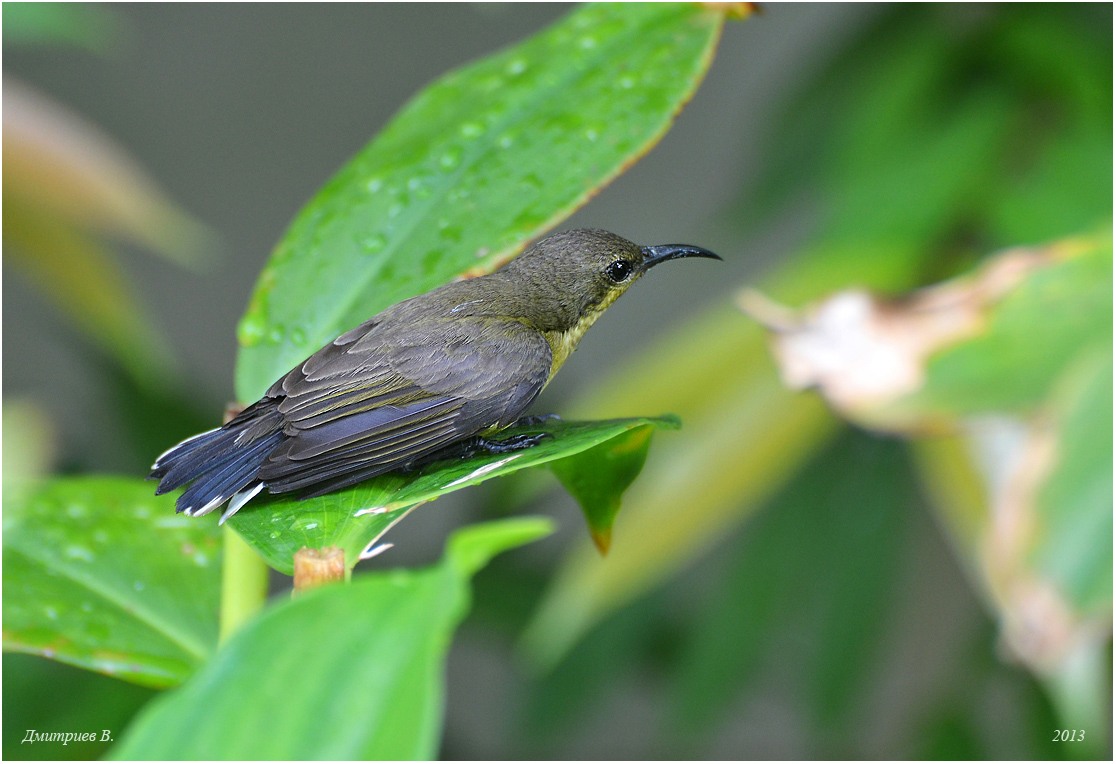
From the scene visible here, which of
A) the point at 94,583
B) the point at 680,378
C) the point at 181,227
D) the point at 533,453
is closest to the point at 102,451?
the point at 181,227

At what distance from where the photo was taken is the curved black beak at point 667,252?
0.93 meters

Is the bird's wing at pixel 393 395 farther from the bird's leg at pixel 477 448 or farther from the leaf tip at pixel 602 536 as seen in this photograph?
the leaf tip at pixel 602 536

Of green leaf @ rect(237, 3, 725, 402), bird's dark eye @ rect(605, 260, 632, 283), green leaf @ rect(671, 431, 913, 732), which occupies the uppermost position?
green leaf @ rect(237, 3, 725, 402)

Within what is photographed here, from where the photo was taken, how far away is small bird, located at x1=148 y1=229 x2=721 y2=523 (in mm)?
614

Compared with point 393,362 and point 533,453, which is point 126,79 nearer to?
point 393,362

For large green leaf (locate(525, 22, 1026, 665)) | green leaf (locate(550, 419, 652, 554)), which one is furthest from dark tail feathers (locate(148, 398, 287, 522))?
large green leaf (locate(525, 22, 1026, 665))

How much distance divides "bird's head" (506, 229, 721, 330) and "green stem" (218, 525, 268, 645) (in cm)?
38

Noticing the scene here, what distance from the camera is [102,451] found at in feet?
6.49

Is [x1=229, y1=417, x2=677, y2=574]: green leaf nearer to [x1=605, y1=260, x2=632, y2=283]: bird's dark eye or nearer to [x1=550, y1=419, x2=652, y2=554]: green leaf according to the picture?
[x1=550, y1=419, x2=652, y2=554]: green leaf

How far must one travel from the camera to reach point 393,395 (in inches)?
27.2

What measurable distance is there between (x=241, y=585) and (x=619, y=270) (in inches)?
19.8

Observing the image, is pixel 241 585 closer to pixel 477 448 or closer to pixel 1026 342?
pixel 477 448

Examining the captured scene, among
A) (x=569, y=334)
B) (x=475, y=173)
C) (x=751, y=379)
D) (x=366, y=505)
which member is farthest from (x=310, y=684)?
(x=751, y=379)

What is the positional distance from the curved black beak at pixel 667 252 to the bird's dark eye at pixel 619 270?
2 centimetres
